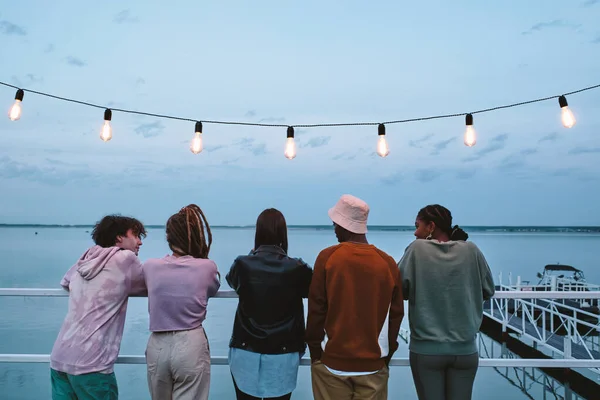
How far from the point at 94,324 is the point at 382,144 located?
8.76ft

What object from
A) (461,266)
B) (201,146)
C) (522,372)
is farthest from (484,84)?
(461,266)

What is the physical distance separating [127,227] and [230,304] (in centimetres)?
2159

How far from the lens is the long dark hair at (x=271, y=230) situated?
Answer: 2.12 m

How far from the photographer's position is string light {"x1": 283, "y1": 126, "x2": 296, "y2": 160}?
3.91m

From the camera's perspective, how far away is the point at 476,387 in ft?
33.2

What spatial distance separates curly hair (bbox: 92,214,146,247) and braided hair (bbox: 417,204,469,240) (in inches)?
59.3

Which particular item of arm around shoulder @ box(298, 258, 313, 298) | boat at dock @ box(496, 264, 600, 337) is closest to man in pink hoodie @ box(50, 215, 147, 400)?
arm around shoulder @ box(298, 258, 313, 298)

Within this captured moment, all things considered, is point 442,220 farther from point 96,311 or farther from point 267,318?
point 96,311

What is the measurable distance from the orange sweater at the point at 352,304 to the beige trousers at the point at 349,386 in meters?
0.04

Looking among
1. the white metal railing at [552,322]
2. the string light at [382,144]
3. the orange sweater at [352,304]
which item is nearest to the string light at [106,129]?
the string light at [382,144]

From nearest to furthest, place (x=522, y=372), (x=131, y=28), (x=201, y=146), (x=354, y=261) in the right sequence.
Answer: (x=354, y=261), (x=201, y=146), (x=522, y=372), (x=131, y=28)

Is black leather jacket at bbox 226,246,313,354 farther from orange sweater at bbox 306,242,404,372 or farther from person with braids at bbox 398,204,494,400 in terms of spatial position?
person with braids at bbox 398,204,494,400

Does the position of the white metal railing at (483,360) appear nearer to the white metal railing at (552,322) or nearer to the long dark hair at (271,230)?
the white metal railing at (552,322)

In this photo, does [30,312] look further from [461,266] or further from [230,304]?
[461,266]
